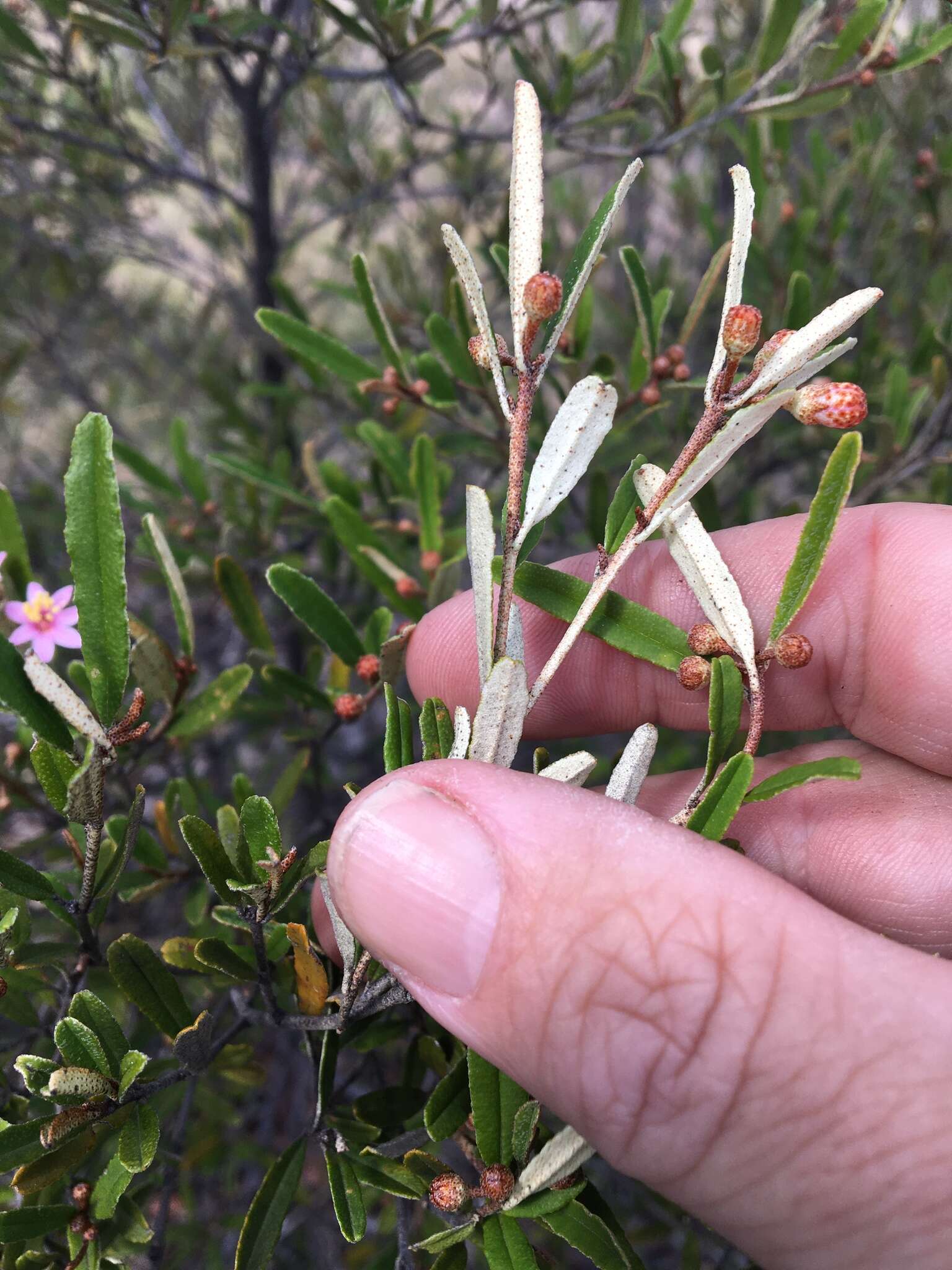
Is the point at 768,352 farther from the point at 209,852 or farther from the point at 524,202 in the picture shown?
the point at 209,852

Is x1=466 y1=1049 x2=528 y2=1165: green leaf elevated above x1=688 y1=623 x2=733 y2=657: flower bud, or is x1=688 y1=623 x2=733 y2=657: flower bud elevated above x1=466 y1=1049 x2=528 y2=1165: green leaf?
Answer: x1=688 y1=623 x2=733 y2=657: flower bud

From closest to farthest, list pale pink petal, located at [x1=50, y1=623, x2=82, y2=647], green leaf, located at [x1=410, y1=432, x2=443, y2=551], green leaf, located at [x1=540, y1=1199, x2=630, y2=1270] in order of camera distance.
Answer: green leaf, located at [x1=540, y1=1199, x2=630, y2=1270], pale pink petal, located at [x1=50, y1=623, x2=82, y2=647], green leaf, located at [x1=410, y1=432, x2=443, y2=551]

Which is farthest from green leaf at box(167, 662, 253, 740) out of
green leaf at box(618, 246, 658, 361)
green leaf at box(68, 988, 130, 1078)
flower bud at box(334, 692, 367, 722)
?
green leaf at box(618, 246, 658, 361)

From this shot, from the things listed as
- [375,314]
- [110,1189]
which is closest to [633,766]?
[110,1189]

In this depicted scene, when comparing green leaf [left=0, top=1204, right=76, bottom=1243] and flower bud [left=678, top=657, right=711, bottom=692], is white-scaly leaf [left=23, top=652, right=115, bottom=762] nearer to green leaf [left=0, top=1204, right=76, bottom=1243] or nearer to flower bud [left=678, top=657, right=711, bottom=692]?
green leaf [left=0, top=1204, right=76, bottom=1243]

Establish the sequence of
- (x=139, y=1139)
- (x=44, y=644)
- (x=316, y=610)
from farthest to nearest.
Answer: (x=316, y=610) → (x=44, y=644) → (x=139, y=1139)

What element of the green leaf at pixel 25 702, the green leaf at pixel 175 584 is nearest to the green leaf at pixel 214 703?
the green leaf at pixel 175 584

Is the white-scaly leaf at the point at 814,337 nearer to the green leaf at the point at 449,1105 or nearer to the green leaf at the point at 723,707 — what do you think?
the green leaf at the point at 723,707
